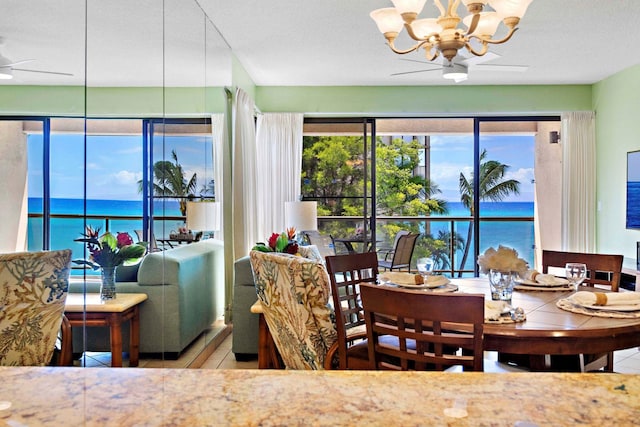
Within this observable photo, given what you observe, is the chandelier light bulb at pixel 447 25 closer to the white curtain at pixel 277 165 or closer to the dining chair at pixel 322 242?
the white curtain at pixel 277 165

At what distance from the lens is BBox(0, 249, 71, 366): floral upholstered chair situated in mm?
1592

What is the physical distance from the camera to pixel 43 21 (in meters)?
1.81

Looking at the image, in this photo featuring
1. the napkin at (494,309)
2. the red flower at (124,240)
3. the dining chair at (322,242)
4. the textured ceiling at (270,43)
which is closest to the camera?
the textured ceiling at (270,43)

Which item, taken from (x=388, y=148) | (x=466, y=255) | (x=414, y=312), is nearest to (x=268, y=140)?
(x=388, y=148)

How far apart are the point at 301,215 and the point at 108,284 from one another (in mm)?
3720

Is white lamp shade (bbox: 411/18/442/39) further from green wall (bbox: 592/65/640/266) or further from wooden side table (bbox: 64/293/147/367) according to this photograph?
green wall (bbox: 592/65/640/266)

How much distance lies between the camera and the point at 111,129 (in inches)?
93.6

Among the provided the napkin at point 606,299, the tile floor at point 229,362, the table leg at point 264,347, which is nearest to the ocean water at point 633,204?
the tile floor at point 229,362

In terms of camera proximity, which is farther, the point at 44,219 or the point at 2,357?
the point at 44,219

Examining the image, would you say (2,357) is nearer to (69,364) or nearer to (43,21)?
(69,364)

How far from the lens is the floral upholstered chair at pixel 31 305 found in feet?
5.22

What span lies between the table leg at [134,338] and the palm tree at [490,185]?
17.1ft

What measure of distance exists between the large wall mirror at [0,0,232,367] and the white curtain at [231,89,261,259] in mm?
772

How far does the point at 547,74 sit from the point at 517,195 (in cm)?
186
